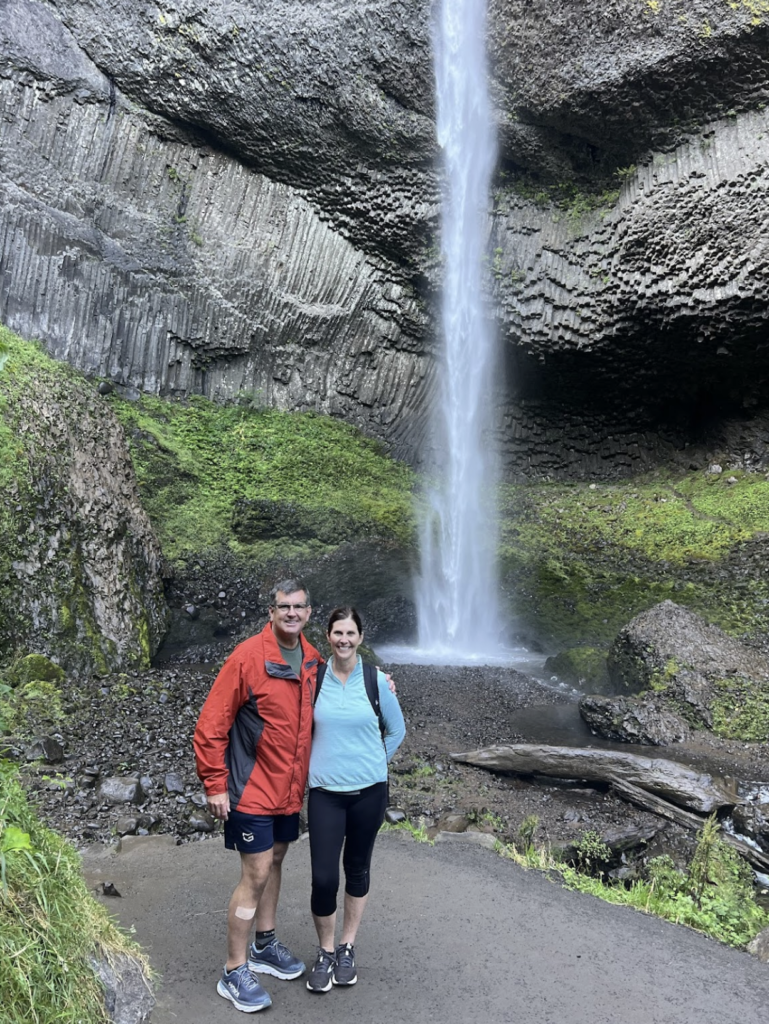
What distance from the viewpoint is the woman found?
3.02m

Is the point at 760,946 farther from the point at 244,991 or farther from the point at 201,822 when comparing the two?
the point at 201,822

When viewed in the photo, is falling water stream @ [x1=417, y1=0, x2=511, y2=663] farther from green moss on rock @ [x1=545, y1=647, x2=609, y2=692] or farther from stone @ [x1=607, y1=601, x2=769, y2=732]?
stone @ [x1=607, y1=601, x2=769, y2=732]

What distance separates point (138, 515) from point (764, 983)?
866 centimetres

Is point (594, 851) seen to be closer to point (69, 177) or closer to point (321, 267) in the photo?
point (321, 267)

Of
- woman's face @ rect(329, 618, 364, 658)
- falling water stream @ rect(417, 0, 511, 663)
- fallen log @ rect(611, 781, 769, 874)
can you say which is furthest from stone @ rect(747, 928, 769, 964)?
falling water stream @ rect(417, 0, 511, 663)

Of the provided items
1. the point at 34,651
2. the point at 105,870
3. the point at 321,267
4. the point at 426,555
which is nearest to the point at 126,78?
the point at 321,267

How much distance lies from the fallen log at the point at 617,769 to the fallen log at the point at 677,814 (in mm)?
63

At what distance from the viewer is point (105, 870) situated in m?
4.26

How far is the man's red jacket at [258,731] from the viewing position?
2.96 metres

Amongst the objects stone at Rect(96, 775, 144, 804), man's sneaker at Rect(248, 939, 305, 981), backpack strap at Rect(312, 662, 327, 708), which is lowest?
stone at Rect(96, 775, 144, 804)

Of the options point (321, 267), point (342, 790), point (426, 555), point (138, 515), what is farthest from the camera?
point (321, 267)

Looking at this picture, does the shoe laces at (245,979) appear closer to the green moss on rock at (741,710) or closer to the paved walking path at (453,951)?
the paved walking path at (453,951)

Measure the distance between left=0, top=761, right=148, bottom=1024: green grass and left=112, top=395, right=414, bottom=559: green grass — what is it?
8849mm

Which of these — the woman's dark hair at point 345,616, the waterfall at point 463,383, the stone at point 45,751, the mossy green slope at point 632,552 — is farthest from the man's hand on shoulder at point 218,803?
the mossy green slope at point 632,552
